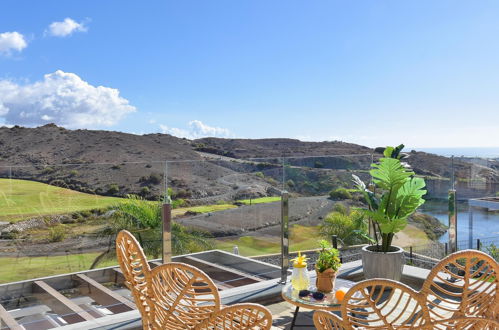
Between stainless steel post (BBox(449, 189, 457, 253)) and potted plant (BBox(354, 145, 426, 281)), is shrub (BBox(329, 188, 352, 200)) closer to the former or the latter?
potted plant (BBox(354, 145, 426, 281))

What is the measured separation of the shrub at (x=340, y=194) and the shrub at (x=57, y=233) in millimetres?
2739

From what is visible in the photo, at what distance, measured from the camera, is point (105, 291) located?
11.7 feet

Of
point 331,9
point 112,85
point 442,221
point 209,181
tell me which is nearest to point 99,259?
point 209,181

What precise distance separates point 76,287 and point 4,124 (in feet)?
68.5

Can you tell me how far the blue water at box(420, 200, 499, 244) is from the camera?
486cm

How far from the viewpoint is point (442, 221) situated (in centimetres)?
489

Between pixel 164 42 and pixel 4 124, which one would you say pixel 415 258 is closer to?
pixel 164 42

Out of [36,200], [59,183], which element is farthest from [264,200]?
[36,200]

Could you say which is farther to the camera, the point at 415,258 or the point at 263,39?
the point at 263,39

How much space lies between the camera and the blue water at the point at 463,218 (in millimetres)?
4859

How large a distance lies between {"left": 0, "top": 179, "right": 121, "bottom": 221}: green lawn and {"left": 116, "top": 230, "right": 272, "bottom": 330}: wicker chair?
1667 millimetres

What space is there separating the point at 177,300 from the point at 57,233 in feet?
6.67

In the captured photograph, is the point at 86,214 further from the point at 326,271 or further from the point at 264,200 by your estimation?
the point at 326,271

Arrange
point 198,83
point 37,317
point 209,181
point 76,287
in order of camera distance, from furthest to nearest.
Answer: point 198,83 → point 209,181 → point 76,287 → point 37,317
